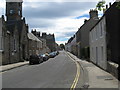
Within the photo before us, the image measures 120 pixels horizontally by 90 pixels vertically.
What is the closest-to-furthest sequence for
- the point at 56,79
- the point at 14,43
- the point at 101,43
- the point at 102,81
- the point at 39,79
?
1. the point at 102,81
2. the point at 56,79
3. the point at 39,79
4. the point at 101,43
5. the point at 14,43

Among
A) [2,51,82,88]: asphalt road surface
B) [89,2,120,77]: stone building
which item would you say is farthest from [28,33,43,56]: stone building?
[89,2,120,77]: stone building

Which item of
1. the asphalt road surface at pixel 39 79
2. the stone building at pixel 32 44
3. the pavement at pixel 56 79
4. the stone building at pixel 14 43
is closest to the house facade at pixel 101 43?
the pavement at pixel 56 79

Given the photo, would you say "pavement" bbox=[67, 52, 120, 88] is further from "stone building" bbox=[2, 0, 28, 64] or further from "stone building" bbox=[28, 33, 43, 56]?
"stone building" bbox=[28, 33, 43, 56]


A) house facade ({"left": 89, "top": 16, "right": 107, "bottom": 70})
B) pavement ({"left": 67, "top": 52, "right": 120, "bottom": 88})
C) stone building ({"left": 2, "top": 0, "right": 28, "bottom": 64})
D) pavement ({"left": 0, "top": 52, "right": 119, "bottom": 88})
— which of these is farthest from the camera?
stone building ({"left": 2, "top": 0, "right": 28, "bottom": 64})

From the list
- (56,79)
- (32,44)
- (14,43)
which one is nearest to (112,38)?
(56,79)

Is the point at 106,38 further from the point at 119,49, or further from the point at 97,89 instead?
the point at 97,89

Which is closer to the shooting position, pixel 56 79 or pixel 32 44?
pixel 56 79

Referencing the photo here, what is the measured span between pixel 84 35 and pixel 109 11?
36.6 meters

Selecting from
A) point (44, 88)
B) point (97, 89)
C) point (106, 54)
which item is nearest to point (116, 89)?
point (97, 89)

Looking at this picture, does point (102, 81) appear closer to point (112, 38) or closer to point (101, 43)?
point (112, 38)

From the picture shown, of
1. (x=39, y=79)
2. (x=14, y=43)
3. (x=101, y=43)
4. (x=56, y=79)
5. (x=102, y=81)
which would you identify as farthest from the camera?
(x=14, y=43)

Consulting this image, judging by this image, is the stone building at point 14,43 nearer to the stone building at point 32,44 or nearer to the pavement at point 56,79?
the stone building at point 32,44

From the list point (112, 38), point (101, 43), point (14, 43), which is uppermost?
point (14, 43)

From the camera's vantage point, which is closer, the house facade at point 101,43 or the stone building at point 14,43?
the house facade at point 101,43
